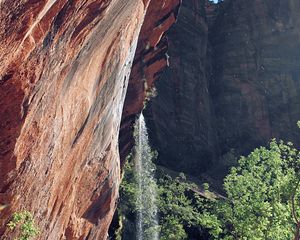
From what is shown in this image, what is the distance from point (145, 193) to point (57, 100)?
2634 cm

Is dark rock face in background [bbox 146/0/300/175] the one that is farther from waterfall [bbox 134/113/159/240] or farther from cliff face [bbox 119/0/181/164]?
cliff face [bbox 119/0/181/164]

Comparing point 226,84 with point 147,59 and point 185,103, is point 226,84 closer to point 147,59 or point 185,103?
point 185,103

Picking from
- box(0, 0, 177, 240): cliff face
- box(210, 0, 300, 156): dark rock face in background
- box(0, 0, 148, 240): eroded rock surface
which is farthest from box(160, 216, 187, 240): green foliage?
box(210, 0, 300, 156): dark rock face in background

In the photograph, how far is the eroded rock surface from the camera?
329 inches

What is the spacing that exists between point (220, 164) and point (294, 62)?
17726 millimetres

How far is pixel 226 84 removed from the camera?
54.6 metres

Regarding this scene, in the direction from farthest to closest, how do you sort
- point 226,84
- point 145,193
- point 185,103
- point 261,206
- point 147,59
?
point 226,84 → point 185,103 → point 145,193 → point 147,59 → point 261,206

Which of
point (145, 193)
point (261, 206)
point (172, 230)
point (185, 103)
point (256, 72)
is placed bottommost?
point (256, 72)

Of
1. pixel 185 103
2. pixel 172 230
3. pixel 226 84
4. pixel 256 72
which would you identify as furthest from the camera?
pixel 226 84

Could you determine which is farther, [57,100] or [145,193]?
[145,193]

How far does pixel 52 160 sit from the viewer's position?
11750mm

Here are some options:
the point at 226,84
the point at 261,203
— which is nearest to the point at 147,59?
the point at 261,203

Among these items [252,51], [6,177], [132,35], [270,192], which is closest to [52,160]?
[6,177]

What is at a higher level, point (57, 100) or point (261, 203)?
point (57, 100)
